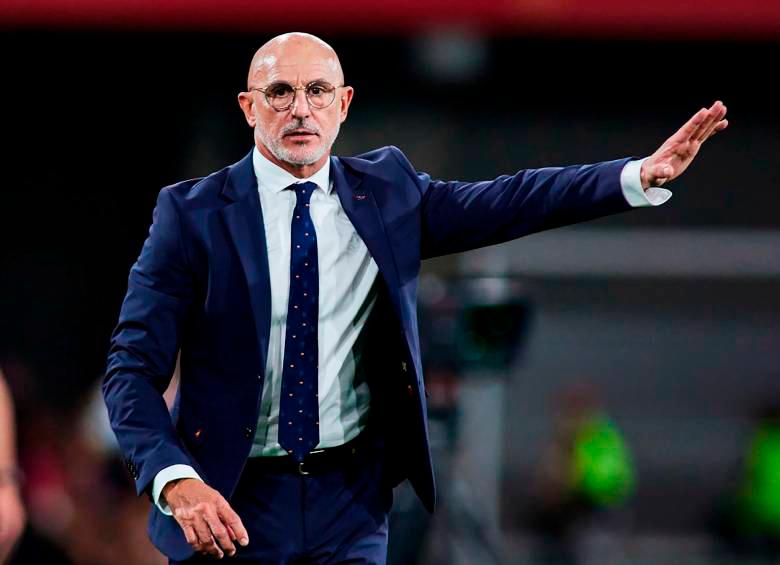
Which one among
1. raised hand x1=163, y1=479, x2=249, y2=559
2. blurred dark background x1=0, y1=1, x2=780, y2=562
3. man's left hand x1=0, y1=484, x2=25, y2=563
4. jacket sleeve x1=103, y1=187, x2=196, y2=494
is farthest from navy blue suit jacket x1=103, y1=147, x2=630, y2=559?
blurred dark background x1=0, y1=1, x2=780, y2=562

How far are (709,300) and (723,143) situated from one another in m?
1.23

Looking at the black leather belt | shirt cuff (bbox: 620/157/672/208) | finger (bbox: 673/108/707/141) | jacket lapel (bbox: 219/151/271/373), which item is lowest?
the black leather belt

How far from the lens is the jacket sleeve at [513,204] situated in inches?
118

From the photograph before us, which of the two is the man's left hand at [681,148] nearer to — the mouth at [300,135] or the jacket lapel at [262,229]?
the jacket lapel at [262,229]

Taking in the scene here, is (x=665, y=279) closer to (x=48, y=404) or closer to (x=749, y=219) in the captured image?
(x=749, y=219)

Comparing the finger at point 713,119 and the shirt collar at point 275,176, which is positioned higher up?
the finger at point 713,119

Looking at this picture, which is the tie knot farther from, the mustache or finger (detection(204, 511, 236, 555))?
finger (detection(204, 511, 236, 555))

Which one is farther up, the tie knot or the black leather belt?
the tie knot

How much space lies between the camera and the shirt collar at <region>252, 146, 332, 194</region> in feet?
10.4

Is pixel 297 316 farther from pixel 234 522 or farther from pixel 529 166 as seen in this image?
pixel 529 166

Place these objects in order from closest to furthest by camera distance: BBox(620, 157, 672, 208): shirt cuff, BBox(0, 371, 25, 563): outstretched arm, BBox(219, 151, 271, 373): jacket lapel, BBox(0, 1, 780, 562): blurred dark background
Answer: BBox(620, 157, 672, 208): shirt cuff → BBox(219, 151, 271, 373): jacket lapel → BBox(0, 371, 25, 563): outstretched arm → BBox(0, 1, 780, 562): blurred dark background

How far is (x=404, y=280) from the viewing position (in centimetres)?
314

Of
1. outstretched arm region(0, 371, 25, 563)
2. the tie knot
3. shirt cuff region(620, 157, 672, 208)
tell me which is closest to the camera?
shirt cuff region(620, 157, 672, 208)

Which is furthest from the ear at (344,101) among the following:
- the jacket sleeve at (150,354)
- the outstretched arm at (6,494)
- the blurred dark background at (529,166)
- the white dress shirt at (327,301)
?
the blurred dark background at (529,166)
